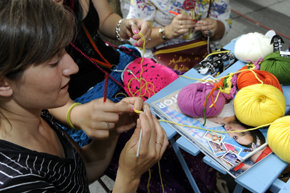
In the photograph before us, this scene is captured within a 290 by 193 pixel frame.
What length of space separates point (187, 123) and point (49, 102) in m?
0.47

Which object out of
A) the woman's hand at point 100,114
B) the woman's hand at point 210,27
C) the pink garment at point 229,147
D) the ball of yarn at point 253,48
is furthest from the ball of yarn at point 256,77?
the woman's hand at point 210,27

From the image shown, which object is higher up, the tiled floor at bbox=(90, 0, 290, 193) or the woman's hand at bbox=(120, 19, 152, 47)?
the woman's hand at bbox=(120, 19, 152, 47)

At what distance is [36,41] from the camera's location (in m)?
0.50

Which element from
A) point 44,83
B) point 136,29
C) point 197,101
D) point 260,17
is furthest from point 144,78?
point 260,17

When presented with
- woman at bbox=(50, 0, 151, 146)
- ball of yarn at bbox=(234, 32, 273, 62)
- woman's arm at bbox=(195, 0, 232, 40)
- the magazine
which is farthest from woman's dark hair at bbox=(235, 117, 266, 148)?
woman's arm at bbox=(195, 0, 232, 40)

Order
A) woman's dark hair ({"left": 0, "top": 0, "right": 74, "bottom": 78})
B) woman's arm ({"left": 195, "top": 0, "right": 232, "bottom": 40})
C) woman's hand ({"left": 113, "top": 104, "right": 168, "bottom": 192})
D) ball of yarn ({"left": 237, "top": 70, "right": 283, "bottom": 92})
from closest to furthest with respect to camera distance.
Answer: woman's dark hair ({"left": 0, "top": 0, "right": 74, "bottom": 78}) < woman's hand ({"left": 113, "top": 104, "right": 168, "bottom": 192}) < ball of yarn ({"left": 237, "top": 70, "right": 283, "bottom": 92}) < woman's arm ({"left": 195, "top": 0, "right": 232, "bottom": 40})

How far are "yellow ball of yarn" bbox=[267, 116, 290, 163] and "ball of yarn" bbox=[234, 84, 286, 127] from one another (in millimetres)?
42

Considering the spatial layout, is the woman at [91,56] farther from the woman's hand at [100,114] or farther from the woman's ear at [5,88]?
the woman's ear at [5,88]

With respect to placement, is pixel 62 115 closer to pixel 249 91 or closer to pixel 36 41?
pixel 36 41

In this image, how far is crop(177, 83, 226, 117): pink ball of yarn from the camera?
85cm

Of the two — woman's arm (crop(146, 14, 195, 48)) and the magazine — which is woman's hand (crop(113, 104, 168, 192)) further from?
woman's arm (crop(146, 14, 195, 48))

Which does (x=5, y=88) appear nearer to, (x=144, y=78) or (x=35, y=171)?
(x=35, y=171)

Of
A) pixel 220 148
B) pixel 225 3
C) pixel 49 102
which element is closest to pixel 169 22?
pixel 225 3

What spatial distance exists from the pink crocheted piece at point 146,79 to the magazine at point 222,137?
0.58 feet
